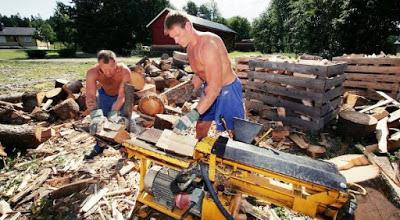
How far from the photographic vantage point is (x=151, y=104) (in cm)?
595

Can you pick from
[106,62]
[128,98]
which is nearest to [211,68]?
[106,62]

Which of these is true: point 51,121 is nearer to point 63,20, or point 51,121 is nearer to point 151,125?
point 151,125

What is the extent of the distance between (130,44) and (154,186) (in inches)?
1380

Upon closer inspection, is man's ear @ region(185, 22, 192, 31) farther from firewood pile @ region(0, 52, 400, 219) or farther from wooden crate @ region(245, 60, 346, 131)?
wooden crate @ region(245, 60, 346, 131)

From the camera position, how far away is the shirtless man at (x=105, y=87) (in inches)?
164

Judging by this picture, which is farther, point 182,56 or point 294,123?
point 182,56

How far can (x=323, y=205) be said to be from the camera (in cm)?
190

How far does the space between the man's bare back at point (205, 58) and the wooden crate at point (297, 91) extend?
2.64m

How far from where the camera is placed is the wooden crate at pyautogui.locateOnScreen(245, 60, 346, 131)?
205 inches

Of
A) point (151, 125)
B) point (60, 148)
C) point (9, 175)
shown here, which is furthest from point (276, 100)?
point (9, 175)

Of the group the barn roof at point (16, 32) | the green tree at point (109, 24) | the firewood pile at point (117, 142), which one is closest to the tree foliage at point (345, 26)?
the firewood pile at point (117, 142)

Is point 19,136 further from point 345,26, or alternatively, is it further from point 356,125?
point 345,26

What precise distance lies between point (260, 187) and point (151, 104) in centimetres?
424

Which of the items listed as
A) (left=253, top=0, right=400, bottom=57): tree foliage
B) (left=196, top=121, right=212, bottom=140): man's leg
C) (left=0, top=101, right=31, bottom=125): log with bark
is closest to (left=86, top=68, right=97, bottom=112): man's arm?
(left=196, top=121, right=212, bottom=140): man's leg
